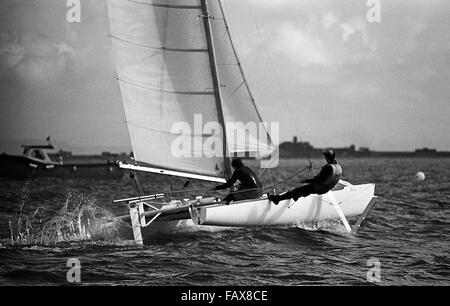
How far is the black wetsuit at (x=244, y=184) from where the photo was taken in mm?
14328

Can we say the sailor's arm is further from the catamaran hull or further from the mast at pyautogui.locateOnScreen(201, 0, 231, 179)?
the mast at pyautogui.locateOnScreen(201, 0, 231, 179)

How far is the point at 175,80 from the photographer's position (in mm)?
14898

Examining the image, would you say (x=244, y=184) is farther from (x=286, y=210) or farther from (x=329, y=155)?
A: (x=329, y=155)

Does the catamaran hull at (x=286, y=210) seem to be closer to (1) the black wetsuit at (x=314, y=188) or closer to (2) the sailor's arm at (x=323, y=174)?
(1) the black wetsuit at (x=314, y=188)

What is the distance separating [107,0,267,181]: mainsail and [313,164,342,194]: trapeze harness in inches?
90.7

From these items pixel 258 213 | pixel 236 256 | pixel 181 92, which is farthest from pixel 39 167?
pixel 236 256

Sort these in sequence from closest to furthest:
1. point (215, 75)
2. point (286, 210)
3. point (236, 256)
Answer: point (236, 256)
point (286, 210)
point (215, 75)

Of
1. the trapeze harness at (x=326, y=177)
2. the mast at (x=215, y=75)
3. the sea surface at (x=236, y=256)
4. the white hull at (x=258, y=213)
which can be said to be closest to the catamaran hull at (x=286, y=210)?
the white hull at (x=258, y=213)

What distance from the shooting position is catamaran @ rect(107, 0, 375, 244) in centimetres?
1466

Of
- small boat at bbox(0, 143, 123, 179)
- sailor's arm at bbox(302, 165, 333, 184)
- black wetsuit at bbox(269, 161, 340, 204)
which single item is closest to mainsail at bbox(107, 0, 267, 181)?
black wetsuit at bbox(269, 161, 340, 204)

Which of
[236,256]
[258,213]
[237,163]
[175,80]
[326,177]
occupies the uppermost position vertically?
[175,80]

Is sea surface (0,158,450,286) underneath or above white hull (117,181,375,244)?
underneath

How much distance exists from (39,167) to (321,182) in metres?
32.9
